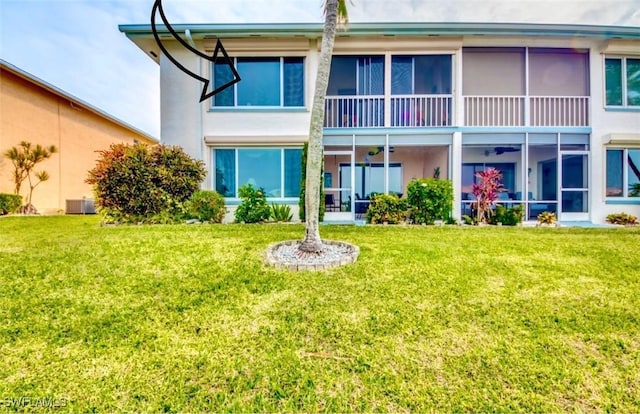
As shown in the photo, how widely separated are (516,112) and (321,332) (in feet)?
40.3

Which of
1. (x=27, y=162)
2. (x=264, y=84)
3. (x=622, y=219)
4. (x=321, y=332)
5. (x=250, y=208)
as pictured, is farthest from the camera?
(x=27, y=162)

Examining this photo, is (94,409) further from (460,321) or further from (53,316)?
(460,321)

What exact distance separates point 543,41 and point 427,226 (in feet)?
27.9

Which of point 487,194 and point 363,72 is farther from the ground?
point 363,72

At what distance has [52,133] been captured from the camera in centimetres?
1502

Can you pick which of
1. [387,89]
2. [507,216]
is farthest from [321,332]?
[387,89]

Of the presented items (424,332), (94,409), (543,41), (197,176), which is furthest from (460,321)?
(543,41)

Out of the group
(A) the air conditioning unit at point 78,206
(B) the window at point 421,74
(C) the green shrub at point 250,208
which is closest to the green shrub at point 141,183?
(C) the green shrub at point 250,208

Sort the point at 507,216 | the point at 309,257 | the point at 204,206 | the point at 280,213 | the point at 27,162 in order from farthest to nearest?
the point at 27,162 < the point at 280,213 < the point at 507,216 < the point at 204,206 < the point at 309,257

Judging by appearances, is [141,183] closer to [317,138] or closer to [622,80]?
[317,138]

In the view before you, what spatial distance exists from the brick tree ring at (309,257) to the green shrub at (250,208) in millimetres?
3936

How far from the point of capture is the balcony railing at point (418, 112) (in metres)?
11.5

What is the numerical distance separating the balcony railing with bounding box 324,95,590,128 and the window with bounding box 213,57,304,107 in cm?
159

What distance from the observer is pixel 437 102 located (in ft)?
38.1
